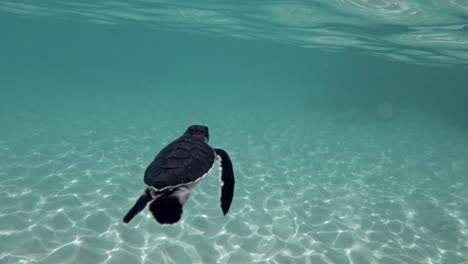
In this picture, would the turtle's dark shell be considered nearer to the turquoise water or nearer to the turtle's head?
the turtle's head

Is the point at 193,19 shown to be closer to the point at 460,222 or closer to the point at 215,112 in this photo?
the point at 215,112

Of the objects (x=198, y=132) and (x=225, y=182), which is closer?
(x=225, y=182)

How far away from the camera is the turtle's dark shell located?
3.84 metres

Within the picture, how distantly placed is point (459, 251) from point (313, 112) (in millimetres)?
25903

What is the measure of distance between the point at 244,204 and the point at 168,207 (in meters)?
6.77

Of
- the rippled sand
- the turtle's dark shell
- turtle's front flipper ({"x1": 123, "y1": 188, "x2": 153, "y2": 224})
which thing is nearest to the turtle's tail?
the turtle's dark shell

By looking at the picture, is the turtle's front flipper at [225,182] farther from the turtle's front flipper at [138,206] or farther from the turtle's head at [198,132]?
the turtle's front flipper at [138,206]

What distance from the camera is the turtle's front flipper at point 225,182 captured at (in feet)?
13.4

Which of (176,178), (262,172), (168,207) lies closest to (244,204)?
(262,172)

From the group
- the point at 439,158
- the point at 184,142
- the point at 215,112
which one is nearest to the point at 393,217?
the point at 184,142

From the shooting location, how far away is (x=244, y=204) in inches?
388

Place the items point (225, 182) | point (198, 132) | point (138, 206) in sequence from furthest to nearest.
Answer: point (198, 132) < point (225, 182) < point (138, 206)

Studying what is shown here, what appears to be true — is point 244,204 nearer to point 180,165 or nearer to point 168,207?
point 180,165

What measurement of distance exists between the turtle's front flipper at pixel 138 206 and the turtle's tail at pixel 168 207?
0.39 m
